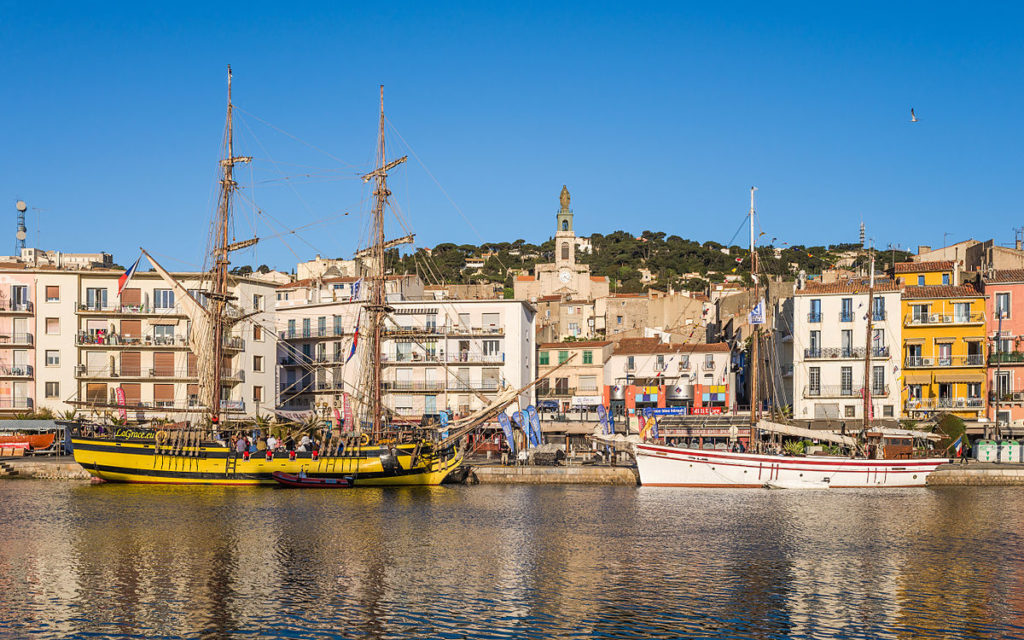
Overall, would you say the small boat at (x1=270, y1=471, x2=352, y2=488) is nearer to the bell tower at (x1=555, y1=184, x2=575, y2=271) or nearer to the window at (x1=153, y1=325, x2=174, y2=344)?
the window at (x1=153, y1=325, x2=174, y2=344)

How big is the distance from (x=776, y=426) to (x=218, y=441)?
33.8 m

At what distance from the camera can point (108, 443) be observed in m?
64.7

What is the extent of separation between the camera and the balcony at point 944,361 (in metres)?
75.9

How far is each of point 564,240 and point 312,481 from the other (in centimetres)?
11168

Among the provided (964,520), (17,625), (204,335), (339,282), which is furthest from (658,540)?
(339,282)

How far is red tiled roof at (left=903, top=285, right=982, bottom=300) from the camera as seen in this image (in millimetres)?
76631

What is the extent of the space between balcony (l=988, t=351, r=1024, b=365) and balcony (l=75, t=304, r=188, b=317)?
5739 centimetres

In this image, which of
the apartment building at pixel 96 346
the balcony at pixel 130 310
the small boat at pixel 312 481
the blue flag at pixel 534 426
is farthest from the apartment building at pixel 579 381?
the small boat at pixel 312 481

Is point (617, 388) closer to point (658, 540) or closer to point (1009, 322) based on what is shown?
point (1009, 322)

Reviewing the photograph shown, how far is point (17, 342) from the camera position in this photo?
268 feet

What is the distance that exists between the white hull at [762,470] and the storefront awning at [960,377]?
1463 centimetres

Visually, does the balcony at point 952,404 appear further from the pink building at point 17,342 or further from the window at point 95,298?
the pink building at point 17,342

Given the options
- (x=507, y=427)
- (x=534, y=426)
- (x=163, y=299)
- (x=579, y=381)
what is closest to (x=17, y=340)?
(x=163, y=299)

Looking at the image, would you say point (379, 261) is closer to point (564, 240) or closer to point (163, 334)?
point (163, 334)
